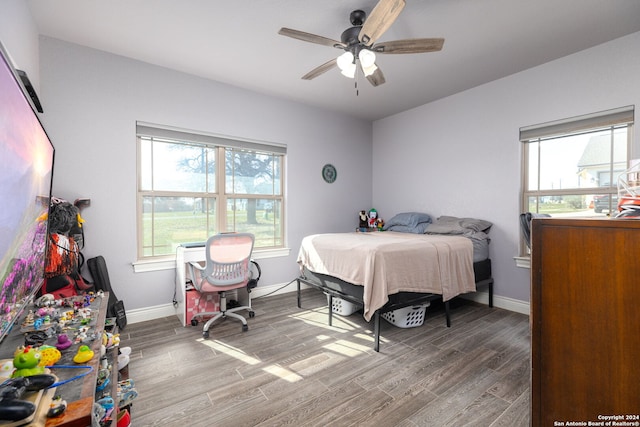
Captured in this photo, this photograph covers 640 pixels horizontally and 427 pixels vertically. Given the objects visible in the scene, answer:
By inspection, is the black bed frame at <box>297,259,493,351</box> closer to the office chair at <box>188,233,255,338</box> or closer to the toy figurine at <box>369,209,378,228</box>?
the office chair at <box>188,233,255,338</box>

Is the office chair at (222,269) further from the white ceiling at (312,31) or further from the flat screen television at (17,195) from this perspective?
the white ceiling at (312,31)

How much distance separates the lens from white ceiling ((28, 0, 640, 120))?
1988 mm

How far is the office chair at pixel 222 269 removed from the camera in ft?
8.17

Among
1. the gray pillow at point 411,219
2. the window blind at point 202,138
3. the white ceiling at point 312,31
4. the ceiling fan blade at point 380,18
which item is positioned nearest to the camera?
the ceiling fan blade at point 380,18

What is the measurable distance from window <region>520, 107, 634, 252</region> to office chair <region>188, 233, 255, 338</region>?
303 cm

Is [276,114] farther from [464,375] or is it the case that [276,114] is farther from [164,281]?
[464,375]

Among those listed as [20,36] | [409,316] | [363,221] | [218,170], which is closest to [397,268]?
[409,316]

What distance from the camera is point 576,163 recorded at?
110 inches

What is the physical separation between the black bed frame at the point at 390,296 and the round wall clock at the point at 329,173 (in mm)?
1581

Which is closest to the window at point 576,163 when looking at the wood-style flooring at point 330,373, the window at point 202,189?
the wood-style flooring at point 330,373

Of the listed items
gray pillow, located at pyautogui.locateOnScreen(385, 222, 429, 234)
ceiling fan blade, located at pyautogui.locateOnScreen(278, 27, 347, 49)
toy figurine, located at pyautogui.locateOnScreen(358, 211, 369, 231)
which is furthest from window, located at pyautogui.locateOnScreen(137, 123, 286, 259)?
ceiling fan blade, located at pyautogui.locateOnScreen(278, 27, 347, 49)

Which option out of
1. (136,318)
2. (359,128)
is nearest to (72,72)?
(136,318)

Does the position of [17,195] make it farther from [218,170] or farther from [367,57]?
[218,170]

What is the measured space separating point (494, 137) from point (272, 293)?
3.33m
